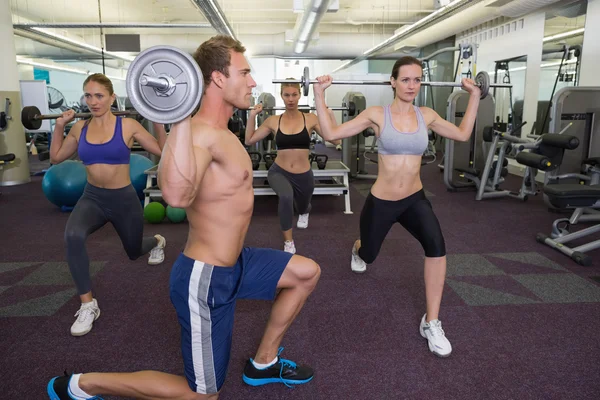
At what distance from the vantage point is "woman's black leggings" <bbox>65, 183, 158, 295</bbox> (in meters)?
2.15

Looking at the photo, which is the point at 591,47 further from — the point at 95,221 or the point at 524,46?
the point at 95,221

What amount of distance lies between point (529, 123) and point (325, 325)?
6.07 metres

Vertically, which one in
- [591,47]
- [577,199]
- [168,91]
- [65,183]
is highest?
[591,47]

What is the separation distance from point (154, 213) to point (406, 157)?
2.79 metres

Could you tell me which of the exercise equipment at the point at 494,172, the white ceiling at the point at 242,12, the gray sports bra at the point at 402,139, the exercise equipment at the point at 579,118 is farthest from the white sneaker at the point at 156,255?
the white ceiling at the point at 242,12

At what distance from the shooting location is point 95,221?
2248mm

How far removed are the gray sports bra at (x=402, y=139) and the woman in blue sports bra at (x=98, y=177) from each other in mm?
1095

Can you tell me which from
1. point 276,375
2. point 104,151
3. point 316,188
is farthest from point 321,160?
point 276,375

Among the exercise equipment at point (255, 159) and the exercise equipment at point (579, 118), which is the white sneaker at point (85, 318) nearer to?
the exercise equipment at point (255, 159)

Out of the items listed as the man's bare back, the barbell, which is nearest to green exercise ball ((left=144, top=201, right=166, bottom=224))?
the man's bare back

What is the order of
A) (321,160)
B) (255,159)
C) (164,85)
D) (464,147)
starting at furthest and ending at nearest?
(464,147)
(255,159)
(321,160)
(164,85)

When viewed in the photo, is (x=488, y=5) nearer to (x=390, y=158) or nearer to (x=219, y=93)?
(x=390, y=158)

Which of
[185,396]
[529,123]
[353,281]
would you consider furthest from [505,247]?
[529,123]

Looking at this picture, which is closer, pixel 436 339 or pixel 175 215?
pixel 436 339
